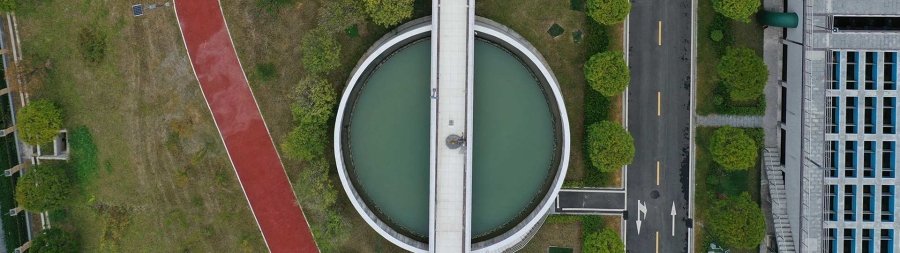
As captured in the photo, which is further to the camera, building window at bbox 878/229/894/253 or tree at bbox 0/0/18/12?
tree at bbox 0/0/18/12

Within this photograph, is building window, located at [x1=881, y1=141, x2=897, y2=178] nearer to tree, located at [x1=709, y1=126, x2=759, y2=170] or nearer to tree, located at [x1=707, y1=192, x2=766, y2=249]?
tree, located at [x1=709, y1=126, x2=759, y2=170]

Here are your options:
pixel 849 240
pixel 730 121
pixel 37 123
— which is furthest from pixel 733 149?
pixel 37 123

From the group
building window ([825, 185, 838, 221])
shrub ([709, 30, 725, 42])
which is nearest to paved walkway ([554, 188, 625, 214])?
shrub ([709, 30, 725, 42])

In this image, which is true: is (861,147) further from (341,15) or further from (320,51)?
(320,51)

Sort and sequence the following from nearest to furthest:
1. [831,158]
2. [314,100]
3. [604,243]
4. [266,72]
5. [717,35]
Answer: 1. [831,158]
2. [314,100]
3. [604,243]
4. [717,35]
5. [266,72]

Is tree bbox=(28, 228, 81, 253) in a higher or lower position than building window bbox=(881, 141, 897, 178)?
lower

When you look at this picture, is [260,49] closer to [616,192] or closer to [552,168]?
[552,168]
